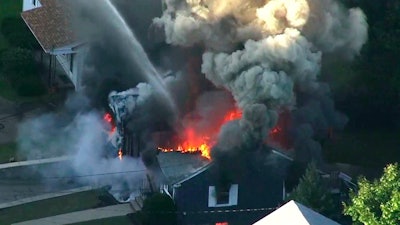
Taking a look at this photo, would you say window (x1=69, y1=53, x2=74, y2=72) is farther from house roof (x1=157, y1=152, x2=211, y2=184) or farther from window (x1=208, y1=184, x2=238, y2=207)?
window (x1=208, y1=184, x2=238, y2=207)

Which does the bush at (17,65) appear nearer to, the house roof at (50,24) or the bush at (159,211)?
the house roof at (50,24)

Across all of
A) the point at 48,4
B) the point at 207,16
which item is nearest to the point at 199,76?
the point at 207,16

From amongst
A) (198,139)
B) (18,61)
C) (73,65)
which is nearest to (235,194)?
(198,139)

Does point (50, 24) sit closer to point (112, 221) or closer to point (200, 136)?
point (200, 136)

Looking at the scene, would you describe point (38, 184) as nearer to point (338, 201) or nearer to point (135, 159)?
point (135, 159)

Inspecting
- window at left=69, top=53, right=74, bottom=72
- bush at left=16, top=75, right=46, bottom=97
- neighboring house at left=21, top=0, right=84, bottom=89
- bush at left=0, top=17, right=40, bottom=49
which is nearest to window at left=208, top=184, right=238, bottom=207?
neighboring house at left=21, top=0, right=84, bottom=89

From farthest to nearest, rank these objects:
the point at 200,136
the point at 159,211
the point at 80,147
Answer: the point at 80,147 < the point at 200,136 < the point at 159,211
